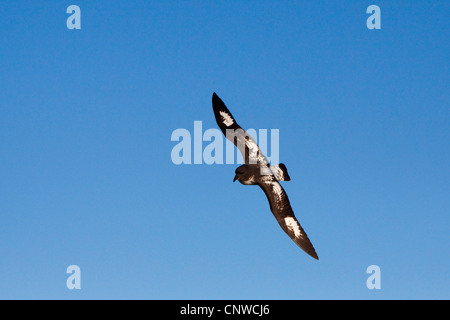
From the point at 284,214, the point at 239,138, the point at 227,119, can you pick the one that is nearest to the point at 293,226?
the point at 284,214

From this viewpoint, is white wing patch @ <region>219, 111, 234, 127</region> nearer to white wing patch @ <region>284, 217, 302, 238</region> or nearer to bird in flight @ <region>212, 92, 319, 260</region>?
bird in flight @ <region>212, 92, 319, 260</region>

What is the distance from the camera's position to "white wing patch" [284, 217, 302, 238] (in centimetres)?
1566

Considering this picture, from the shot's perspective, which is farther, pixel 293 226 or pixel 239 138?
pixel 239 138

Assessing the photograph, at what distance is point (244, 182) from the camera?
1587 cm

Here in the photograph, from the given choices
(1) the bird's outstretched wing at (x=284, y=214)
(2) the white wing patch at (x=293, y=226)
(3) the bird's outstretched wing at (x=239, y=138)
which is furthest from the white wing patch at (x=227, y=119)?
(2) the white wing patch at (x=293, y=226)

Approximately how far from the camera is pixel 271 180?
15.6m

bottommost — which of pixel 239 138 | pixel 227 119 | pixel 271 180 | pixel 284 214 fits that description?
pixel 284 214

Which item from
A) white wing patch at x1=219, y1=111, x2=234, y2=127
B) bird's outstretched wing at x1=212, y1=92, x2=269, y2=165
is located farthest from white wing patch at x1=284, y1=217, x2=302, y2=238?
white wing patch at x1=219, y1=111, x2=234, y2=127

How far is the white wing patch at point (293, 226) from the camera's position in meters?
15.7

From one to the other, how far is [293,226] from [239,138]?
328 cm

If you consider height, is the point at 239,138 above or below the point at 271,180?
above

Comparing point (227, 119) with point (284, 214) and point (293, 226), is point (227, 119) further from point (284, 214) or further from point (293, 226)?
point (293, 226)
